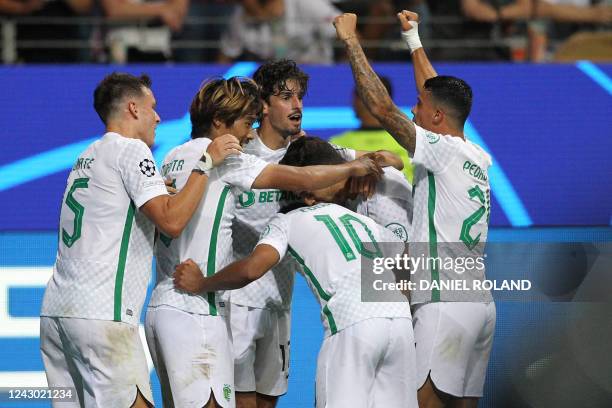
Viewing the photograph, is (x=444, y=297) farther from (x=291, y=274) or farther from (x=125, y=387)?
(x=125, y=387)

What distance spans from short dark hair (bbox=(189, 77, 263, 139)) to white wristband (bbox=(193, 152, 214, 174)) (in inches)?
15.9

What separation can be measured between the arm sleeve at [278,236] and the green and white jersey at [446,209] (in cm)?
78

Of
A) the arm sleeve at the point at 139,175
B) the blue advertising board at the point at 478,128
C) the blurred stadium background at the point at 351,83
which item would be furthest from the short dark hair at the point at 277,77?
the blue advertising board at the point at 478,128

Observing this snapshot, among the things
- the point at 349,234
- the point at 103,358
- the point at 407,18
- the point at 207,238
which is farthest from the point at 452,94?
the point at 103,358

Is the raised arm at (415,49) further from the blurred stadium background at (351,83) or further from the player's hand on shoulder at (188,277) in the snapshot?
the blurred stadium background at (351,83)

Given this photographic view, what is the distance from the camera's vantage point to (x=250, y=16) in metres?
10.8

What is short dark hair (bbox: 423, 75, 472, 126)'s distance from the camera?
5.81 meters

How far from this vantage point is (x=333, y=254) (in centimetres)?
522

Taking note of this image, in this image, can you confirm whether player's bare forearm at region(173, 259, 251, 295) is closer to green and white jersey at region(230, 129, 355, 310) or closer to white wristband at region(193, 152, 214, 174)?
white wristband at region(193, 152, 214, 174)

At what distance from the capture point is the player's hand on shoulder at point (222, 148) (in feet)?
17.5

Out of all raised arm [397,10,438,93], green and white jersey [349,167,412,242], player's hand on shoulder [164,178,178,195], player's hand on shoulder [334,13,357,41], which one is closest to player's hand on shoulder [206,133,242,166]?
player's hand on shoulder [164,178,178,195]

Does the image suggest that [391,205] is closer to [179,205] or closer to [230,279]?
[230,279]

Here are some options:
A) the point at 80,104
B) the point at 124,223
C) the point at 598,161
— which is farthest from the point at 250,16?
the point at 124,223

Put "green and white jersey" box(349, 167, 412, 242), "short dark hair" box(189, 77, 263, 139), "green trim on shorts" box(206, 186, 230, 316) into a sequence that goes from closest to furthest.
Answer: "green trim on shorts" box(206, 186, 230, 316), "short dark hair" box(189, 77, 263, 139), "green and white jersey" box(349, 167, 412, 242)
